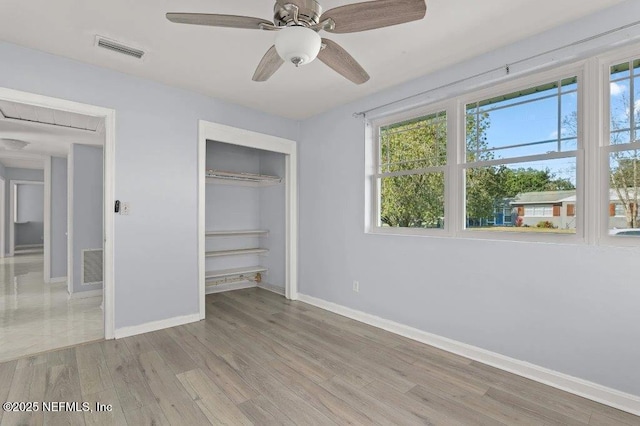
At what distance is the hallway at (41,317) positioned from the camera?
9.67 feet

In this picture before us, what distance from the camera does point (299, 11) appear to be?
63.5 inches

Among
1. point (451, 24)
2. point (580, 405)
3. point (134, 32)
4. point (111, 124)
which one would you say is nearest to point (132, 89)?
point (111, 124)

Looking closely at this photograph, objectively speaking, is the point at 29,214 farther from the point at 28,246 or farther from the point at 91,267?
the point at 91,267

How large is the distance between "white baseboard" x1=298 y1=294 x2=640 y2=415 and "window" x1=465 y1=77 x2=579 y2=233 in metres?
1.03

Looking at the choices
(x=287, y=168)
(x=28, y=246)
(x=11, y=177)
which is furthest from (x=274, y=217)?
(x=28, y=246)

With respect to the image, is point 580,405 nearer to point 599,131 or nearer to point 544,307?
point 544,307

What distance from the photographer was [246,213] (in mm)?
5352

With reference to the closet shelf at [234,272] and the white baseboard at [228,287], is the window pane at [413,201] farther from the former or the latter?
the white baseboard at [228,287]

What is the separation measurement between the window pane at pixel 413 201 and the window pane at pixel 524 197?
0.94 ft

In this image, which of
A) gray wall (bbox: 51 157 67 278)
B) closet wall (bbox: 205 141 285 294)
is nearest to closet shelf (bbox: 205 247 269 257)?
closet wall (bbox: 205 141 285 294)

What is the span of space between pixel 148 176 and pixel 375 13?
8.84 ft

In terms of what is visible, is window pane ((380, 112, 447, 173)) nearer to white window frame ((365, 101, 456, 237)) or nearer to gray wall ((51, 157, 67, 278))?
white window frame ((365, 101, 456, 237))

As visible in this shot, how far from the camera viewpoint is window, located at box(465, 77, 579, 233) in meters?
2.38

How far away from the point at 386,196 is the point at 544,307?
1791mm
